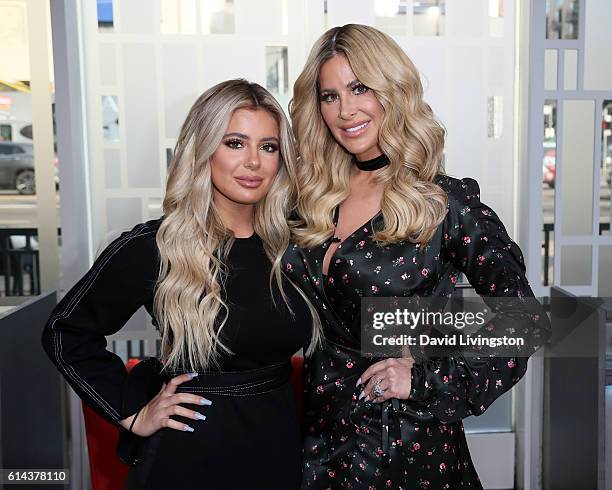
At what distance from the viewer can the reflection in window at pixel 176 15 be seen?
269 centimetres

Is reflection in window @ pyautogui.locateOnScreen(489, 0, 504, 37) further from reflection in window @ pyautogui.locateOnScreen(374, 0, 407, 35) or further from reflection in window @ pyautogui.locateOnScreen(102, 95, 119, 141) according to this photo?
reflection in window @ pyautogui.locateOnScreen(102, 95, 119, 141)

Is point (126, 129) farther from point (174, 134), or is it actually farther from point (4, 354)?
point (4, 354)

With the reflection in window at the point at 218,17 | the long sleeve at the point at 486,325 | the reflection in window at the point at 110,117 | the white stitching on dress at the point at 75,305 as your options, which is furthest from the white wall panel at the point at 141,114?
the long sleeve at the point at 486,325

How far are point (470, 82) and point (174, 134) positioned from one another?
3.91ft

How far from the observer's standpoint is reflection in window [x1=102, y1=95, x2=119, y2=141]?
8.89 ft

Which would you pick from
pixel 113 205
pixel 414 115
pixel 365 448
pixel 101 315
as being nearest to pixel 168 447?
pixel 101 315

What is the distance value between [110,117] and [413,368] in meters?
1.69

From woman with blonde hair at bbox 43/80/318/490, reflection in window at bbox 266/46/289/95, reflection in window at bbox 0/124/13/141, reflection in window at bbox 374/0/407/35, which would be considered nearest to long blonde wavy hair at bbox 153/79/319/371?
woman with blonde hair at bbox 43/80/318/490

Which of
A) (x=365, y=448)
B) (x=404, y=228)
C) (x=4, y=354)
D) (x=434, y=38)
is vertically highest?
(x=434, y=38)

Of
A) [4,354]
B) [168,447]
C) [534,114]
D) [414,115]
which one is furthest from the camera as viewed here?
[534,114]

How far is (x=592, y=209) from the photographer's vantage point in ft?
9.03

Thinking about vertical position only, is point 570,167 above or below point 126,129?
below

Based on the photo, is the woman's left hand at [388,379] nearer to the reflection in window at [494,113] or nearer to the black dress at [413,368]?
the black dress at [413,368]

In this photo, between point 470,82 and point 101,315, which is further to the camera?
point 470,82
